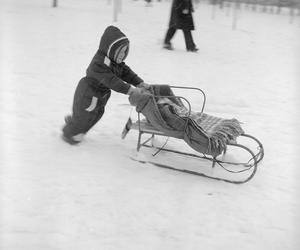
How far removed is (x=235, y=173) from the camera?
3.80 meters

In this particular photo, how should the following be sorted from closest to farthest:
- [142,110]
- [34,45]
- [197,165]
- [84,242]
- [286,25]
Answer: [84,242] → [142,110] → [197,165] → [34,45] → [286,25]

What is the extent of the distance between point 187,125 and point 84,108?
973 mm

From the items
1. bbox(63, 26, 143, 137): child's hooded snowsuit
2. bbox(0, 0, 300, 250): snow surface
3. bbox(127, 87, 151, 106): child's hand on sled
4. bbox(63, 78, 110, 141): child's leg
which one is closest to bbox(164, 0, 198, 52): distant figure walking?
bbox(0, 0, 300, 250): snow surface

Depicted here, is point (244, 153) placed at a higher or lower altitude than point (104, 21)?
lower

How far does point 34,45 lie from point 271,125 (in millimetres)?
4844

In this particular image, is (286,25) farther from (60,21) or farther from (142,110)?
(142,110)

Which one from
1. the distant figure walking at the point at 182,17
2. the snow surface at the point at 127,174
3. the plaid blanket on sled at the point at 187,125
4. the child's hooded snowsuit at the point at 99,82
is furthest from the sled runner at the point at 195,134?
the distant figure walking at the point at 182,17

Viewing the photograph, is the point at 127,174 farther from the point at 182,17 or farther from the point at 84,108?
the point at 182,17

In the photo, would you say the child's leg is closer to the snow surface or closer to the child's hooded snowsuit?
the child's hooded snowsuit

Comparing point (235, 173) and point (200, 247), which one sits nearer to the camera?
point (200, 247)

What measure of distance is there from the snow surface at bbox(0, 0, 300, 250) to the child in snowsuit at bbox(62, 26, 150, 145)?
0.69 feet

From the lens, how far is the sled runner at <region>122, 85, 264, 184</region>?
11.5 ft

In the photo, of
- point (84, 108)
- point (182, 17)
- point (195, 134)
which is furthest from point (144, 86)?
point (182, 17)

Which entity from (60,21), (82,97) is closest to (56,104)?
(82,97)
